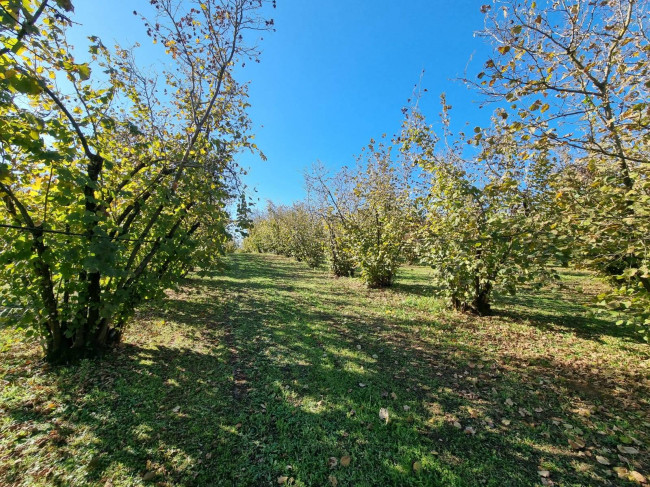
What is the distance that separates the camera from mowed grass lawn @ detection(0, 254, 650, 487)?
227 cm

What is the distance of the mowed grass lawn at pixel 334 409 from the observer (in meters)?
2.27

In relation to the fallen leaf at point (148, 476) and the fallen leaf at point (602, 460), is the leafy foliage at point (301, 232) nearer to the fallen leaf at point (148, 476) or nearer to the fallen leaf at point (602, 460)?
the fallen leaf at point (148, 476)

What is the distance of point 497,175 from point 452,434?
4947 mm

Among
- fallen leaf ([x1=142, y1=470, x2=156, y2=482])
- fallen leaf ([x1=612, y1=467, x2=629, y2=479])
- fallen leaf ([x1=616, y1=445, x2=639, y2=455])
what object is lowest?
fallen leaf ([x1=142, y1=470, x2=156, y2=482])

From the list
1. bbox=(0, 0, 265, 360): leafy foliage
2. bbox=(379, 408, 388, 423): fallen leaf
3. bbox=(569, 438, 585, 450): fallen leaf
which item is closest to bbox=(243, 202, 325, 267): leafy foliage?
bbox=(0, 0, 265, 360): leafy foliage

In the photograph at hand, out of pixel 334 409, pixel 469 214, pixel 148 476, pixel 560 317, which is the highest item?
pixel 469 214

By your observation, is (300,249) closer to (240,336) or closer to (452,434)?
(240,336)

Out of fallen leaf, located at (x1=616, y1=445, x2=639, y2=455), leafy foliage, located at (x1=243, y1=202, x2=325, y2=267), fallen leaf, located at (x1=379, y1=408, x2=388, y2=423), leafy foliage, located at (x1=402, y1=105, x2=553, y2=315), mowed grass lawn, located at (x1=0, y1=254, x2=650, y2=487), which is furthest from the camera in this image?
leafy foliage, located at (x1=243, y1=202, x2=325, y2=267)

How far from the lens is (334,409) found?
3061mm

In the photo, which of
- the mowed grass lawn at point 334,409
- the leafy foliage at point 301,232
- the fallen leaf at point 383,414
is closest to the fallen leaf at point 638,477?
the mowed grass lawn at point 334,409

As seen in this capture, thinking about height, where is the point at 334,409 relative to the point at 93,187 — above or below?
below

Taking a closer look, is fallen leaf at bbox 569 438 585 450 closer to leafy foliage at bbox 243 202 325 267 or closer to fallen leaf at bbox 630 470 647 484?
fallen leaf at bbox 630 470 647 484

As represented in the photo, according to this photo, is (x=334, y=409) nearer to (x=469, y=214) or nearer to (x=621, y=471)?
(x=621, y=471)

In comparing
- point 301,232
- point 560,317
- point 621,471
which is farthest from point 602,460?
point 301,232
